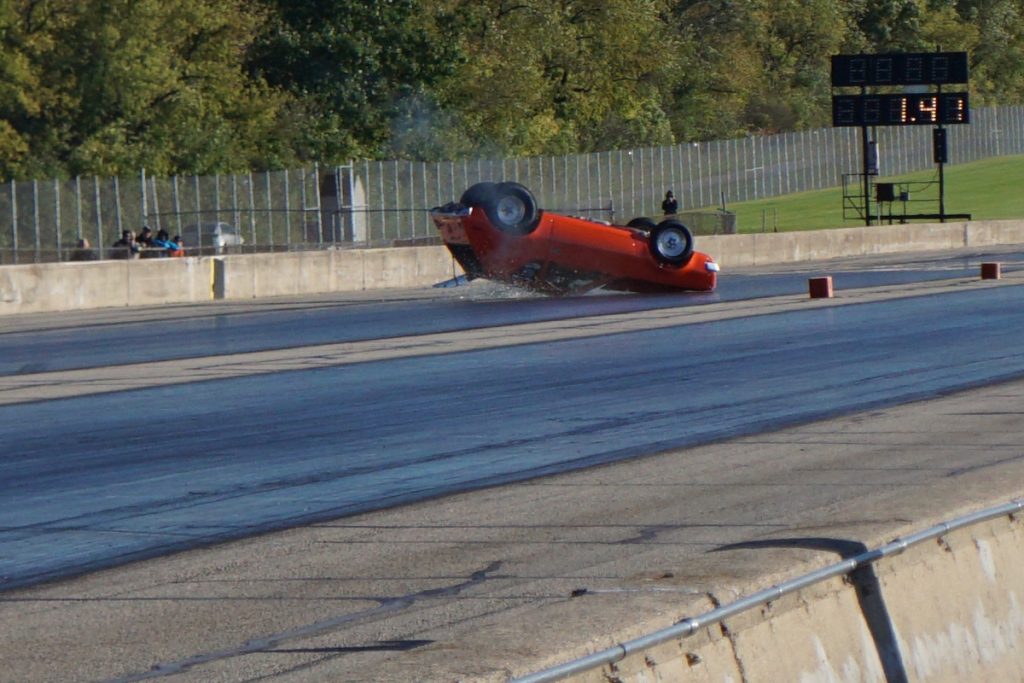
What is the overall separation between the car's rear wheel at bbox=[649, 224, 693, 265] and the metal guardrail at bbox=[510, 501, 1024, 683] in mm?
19981

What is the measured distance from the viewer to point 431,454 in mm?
11633

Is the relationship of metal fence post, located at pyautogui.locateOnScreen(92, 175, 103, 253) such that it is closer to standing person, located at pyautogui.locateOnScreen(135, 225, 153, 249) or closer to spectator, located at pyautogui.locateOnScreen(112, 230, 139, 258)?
spectator, located at pyautogui.locateOnScreen(112, 230, 139, 258)

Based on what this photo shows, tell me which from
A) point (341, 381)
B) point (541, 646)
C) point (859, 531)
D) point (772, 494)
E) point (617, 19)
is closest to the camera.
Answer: point (541, 646)

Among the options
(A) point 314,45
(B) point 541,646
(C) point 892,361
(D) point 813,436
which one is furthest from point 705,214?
(B) point 541,646

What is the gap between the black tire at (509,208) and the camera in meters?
25.5

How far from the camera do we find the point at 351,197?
48500 mm

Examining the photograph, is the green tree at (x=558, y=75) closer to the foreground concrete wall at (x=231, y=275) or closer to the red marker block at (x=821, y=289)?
the foreground concrete wall at (x=231, y=275)

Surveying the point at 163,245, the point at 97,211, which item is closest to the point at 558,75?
the point at 97,211

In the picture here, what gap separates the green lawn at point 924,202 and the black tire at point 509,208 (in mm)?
35119

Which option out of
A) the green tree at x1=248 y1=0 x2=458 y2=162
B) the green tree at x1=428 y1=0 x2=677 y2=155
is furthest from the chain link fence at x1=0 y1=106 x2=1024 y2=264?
the green tree at x1=248 y1=0 x2=458 y2=162

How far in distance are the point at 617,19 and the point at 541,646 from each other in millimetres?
74562

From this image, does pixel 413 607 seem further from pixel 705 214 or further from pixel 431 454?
pixel 705 214

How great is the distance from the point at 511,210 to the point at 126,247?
48.7 ft

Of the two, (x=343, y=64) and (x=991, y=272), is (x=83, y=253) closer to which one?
(x=991, y=272)
